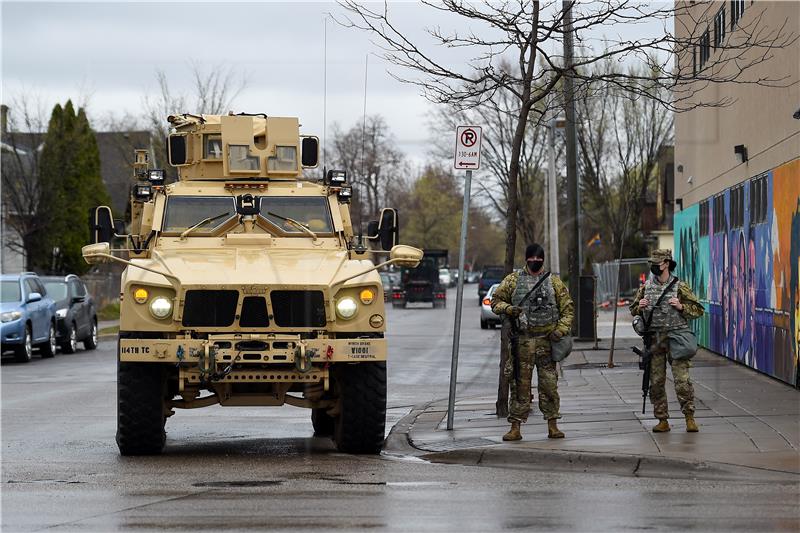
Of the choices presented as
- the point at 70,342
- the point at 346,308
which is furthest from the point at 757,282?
the point at 70,342

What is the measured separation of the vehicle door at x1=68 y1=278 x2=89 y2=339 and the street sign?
17.8 m

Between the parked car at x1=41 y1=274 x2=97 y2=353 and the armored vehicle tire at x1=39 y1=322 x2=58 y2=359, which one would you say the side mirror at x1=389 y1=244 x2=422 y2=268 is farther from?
the parked car at x1=41 y1=274 x2=97 y2=353

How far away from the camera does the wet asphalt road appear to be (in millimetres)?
8656

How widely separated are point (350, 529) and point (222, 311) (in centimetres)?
402

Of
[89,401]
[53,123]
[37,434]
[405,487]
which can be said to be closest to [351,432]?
[405,487]

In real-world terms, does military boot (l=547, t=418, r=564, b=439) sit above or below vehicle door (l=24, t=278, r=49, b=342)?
below

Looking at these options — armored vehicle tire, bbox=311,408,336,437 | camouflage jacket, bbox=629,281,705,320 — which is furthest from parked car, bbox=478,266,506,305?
camouflage jacket, bbox=629,281,705,320

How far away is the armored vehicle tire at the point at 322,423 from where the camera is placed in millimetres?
14109

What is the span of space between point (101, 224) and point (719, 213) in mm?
13199

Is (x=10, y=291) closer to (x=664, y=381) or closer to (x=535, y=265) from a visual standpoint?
(x=535, y=265)

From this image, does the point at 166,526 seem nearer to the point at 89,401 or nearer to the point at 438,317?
the point at 89,401

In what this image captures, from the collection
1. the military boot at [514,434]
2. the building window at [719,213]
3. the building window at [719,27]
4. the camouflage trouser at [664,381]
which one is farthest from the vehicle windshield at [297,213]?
the building window at [719,27]

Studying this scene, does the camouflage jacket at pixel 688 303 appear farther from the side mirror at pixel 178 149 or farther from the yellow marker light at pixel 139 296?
the side mirror at pixel 178 149

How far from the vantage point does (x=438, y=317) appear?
51500 millimetres
